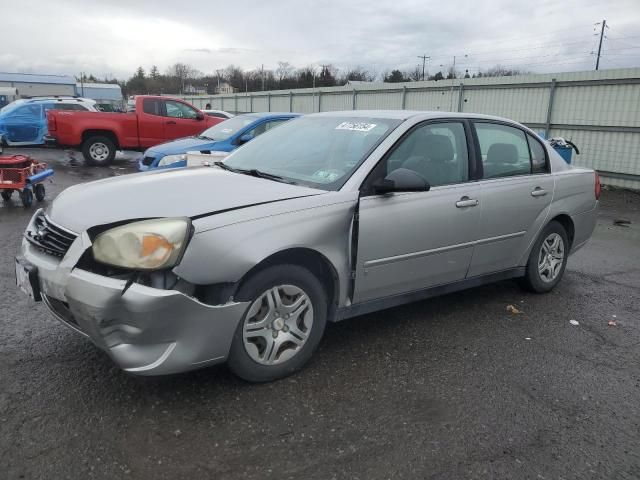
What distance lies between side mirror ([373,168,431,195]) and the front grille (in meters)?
1.82

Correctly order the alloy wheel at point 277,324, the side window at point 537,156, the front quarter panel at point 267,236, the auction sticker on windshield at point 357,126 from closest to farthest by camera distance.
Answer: the front quarter panel at point 267,236, the alloy wheel at point 277,324, the auction sticker on windshield at point 357,126, the side window at point 537,156

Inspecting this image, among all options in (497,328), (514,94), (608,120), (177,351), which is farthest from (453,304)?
(514,94)

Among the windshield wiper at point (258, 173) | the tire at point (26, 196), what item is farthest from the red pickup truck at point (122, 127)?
the windshield wiper at point (258, 173)

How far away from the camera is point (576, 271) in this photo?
594 centimetres

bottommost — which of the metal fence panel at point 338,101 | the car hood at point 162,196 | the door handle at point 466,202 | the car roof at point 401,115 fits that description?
the door handle at point 466,202

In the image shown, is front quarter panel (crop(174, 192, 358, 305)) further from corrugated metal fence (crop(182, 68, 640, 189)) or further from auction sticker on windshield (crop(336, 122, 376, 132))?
corrugated metal fence (crop(182, 68, 640, 189))

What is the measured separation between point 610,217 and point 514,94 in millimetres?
5717

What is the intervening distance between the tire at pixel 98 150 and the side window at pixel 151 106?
127cm

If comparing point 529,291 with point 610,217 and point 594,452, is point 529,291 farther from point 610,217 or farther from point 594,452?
point 610,217

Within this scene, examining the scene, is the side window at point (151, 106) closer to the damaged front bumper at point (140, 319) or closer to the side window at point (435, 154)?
the side window at point (435, 154)

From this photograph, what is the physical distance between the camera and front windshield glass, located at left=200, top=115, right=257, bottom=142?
31.8ft

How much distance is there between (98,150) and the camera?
14445 mm

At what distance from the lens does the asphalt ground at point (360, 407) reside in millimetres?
2508

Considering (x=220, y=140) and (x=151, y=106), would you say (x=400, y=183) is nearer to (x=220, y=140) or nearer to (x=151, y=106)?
(x=220, y=140)
